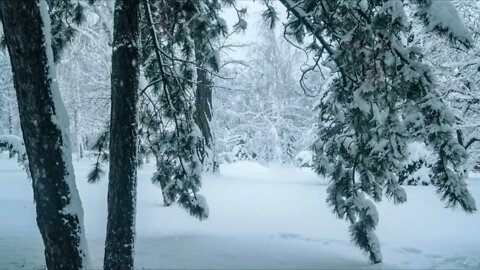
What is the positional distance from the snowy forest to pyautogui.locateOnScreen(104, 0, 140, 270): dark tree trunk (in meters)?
0.01

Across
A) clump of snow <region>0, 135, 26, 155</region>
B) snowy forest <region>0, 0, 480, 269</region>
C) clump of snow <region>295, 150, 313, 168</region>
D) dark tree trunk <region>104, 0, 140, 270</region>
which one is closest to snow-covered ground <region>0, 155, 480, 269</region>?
snowy forest <region>0, 0, 480, 269</region>

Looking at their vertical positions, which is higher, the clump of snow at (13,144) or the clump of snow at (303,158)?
the clump of snow at (303,158)

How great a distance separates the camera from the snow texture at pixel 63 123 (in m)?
3.08

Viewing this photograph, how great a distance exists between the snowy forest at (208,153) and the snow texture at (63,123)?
0.01m

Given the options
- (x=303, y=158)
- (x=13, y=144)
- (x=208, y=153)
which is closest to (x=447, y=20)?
(x=208, y=153)

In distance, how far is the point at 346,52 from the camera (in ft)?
11.7

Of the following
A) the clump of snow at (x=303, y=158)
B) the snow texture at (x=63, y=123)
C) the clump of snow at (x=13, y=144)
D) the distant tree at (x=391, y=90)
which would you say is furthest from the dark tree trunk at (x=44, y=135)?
the clump of snow at (x=303, y=158)

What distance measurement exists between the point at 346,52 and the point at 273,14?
5.84 feet

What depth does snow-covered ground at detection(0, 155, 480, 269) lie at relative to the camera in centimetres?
593

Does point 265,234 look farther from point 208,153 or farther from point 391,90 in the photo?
point 391,90

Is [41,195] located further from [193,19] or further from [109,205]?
[193,19]

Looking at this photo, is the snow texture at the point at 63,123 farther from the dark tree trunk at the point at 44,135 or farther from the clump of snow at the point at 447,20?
the clump of snow at the point at 447,20

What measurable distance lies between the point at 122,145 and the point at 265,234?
14.2ft

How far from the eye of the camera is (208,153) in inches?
266
